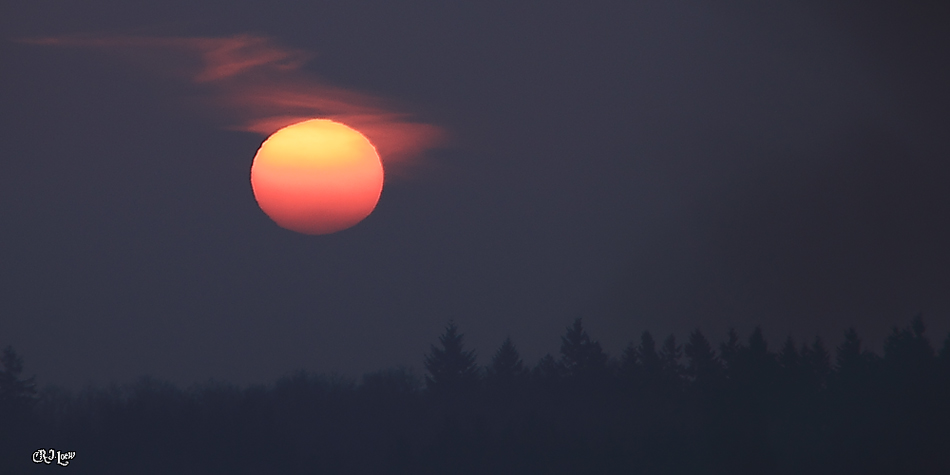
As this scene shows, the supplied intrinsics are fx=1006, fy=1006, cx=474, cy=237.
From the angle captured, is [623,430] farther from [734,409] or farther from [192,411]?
[192,411]

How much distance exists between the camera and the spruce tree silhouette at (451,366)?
93375mm

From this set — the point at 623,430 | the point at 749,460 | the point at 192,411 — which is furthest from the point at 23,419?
the point at 749,460

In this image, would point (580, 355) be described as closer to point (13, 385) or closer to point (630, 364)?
point (630, 364)

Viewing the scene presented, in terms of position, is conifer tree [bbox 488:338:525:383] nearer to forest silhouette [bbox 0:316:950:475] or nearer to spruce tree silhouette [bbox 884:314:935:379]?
forest silhouette [bbox 0:316:950:475]

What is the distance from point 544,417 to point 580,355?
2216 centimetres

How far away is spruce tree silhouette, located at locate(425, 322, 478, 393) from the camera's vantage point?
9338 cm

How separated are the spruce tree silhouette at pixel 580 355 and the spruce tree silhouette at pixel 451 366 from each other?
891 centimetres

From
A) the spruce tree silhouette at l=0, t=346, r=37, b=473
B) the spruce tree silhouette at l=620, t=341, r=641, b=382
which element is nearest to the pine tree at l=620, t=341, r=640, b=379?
the spruce tree silhouette at l=620, t=341, r=641, b=382

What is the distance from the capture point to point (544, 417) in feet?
246

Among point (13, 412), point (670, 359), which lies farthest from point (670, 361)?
point (13, 412)

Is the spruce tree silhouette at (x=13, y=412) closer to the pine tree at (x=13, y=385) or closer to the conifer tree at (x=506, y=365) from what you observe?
the pine tree at (x=13, y=385)

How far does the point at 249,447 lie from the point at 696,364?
4824 cm

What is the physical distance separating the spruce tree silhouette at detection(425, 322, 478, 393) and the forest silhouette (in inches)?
6.9

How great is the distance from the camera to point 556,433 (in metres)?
65.4
